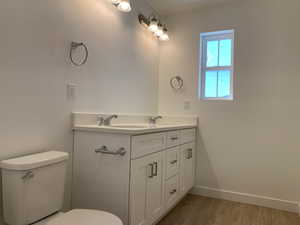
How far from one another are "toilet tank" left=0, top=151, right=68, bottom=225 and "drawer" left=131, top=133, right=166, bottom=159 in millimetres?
515

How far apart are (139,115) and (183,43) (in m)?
1.22

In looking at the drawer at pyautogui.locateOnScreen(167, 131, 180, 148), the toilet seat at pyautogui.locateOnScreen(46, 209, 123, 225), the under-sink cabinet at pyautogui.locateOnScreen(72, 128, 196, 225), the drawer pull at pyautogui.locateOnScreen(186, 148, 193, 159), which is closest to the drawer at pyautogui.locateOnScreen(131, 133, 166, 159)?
the under-sink cabinet at pyautogui.locateOnScreen(72, 128, 196, 225)

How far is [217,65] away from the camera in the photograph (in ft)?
9.80

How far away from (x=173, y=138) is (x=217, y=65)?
1.34 meters

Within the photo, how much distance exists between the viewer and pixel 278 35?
102 inches

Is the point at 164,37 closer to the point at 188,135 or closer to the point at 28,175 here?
the point at 188,135

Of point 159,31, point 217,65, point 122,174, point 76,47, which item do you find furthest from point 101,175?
point 217,65

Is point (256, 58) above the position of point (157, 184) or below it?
above

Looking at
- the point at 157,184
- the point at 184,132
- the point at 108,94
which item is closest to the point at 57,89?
the point at 108,94

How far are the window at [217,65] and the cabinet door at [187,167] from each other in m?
0.76

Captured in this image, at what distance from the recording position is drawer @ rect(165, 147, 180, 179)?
2.12 meters

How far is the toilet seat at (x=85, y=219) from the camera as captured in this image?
1218 mm

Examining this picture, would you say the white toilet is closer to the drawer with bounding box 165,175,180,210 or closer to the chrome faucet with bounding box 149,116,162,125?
the drawer with bounding box 165,175,180,210

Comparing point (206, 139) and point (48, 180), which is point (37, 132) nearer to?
point (48, 180)
